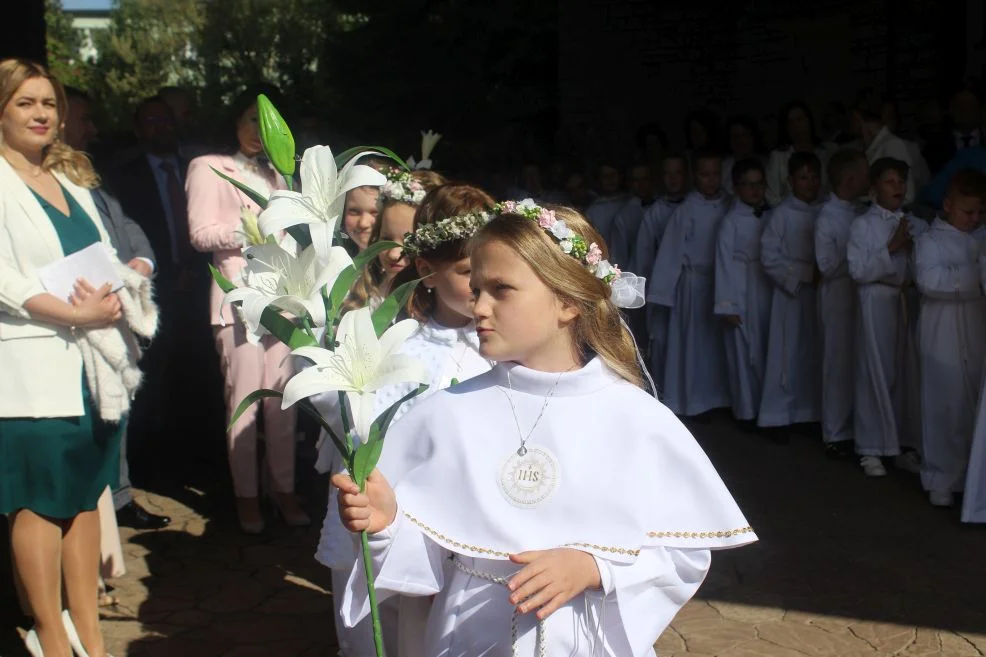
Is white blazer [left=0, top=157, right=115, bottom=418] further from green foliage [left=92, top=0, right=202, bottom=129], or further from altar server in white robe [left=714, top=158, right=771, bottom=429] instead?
green foliage [left=92, top=0, right=202, bottom=129]

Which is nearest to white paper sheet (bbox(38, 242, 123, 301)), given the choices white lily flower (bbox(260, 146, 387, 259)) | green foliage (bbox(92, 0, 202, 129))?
white lily flower (bbox(260, 146, 387, 259))

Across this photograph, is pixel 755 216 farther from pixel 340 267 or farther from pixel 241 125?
pixel 340 267

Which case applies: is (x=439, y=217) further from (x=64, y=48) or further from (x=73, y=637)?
(x=64, y=48)

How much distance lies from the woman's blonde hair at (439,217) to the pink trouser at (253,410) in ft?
7.26

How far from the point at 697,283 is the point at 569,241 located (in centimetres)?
605

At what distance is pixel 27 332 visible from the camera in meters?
4.12

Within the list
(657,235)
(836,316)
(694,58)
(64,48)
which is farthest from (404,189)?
(64,48)

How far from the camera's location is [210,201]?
6.09 metres

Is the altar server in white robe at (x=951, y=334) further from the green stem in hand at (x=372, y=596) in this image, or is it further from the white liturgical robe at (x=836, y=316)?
the green stem in hand at (x=372, y=596)

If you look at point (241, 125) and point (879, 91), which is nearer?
point (241, 125)

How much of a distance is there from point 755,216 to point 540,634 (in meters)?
6.18

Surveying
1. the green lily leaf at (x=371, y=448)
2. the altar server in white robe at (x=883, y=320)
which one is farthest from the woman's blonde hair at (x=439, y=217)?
the altar server in white robe at (x=883, y=320)

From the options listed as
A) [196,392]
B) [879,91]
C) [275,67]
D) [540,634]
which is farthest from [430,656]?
[275,67]

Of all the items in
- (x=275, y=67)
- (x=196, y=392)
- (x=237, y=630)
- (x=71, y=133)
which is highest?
(x=275, y=67)
